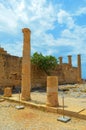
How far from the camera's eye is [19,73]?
18578 mm

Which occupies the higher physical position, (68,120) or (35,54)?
(35,54)

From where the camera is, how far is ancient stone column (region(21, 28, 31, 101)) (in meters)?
11.0

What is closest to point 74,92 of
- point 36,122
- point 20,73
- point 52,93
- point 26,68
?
point 20,73

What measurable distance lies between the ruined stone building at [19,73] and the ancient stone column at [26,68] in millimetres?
5871

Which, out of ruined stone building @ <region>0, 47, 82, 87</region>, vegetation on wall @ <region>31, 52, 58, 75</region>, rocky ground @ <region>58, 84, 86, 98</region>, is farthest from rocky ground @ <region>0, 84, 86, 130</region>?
vegetation on wall @ <region>31, 52, 58, 75</region>

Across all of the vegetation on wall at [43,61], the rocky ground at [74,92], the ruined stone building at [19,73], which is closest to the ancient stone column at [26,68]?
the rocky ground at [74,92]

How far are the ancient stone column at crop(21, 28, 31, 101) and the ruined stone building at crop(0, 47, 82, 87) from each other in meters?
5.87

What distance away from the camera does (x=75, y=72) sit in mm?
32125

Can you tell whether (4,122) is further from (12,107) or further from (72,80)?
(72,80)

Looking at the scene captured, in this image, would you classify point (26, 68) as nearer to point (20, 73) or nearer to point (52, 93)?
point (52, 93)

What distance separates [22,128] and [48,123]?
113 centimetres

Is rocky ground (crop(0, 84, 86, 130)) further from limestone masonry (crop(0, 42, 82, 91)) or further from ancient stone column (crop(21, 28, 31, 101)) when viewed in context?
limestone masonry (crop(0, 42, 82, 91))

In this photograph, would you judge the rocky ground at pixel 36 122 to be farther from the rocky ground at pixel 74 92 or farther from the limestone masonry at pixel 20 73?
the rocky ground at pixel 74 92

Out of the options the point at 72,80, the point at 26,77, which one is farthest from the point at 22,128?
the point at 72,80
